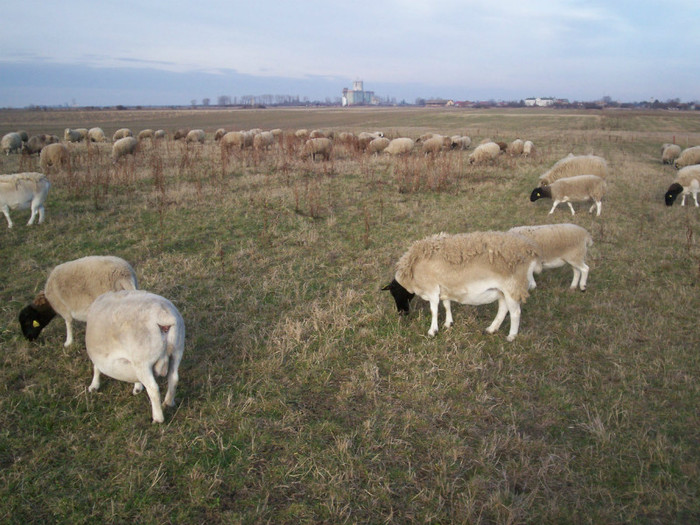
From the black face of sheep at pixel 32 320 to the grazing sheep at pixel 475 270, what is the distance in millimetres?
4870

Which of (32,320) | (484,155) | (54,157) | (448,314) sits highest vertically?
(484,155)

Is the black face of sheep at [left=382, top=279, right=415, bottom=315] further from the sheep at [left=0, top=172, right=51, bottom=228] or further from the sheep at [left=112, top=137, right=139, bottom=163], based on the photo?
the sheep at [left=112, top=137, right=139, bottom=163]

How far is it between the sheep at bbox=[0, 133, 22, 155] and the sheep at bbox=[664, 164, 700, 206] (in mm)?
30057

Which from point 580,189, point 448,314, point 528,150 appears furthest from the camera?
point 528,150

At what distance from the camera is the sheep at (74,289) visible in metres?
5.35

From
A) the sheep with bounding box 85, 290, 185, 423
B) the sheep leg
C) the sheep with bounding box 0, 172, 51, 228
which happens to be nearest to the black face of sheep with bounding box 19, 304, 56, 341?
the sheep with bounding box 85, 290, 185, 423

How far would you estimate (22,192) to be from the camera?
9.65 meters

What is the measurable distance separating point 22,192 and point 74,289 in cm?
617

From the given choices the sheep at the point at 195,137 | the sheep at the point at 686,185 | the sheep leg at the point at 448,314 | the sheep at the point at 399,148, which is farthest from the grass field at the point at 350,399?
the sheep at the point at 195,137

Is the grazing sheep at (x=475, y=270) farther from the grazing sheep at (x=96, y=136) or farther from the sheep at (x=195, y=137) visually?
the grazing sheep at (x=96, y=136)

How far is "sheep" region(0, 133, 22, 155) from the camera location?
22828 mm

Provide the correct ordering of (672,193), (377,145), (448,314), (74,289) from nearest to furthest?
1. (74,289)
2. (448,314)
3. (672,193)
4. (377,145)

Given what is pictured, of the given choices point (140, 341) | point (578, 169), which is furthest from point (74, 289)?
point (578, 169)

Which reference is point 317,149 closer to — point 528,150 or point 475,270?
point 528,150
